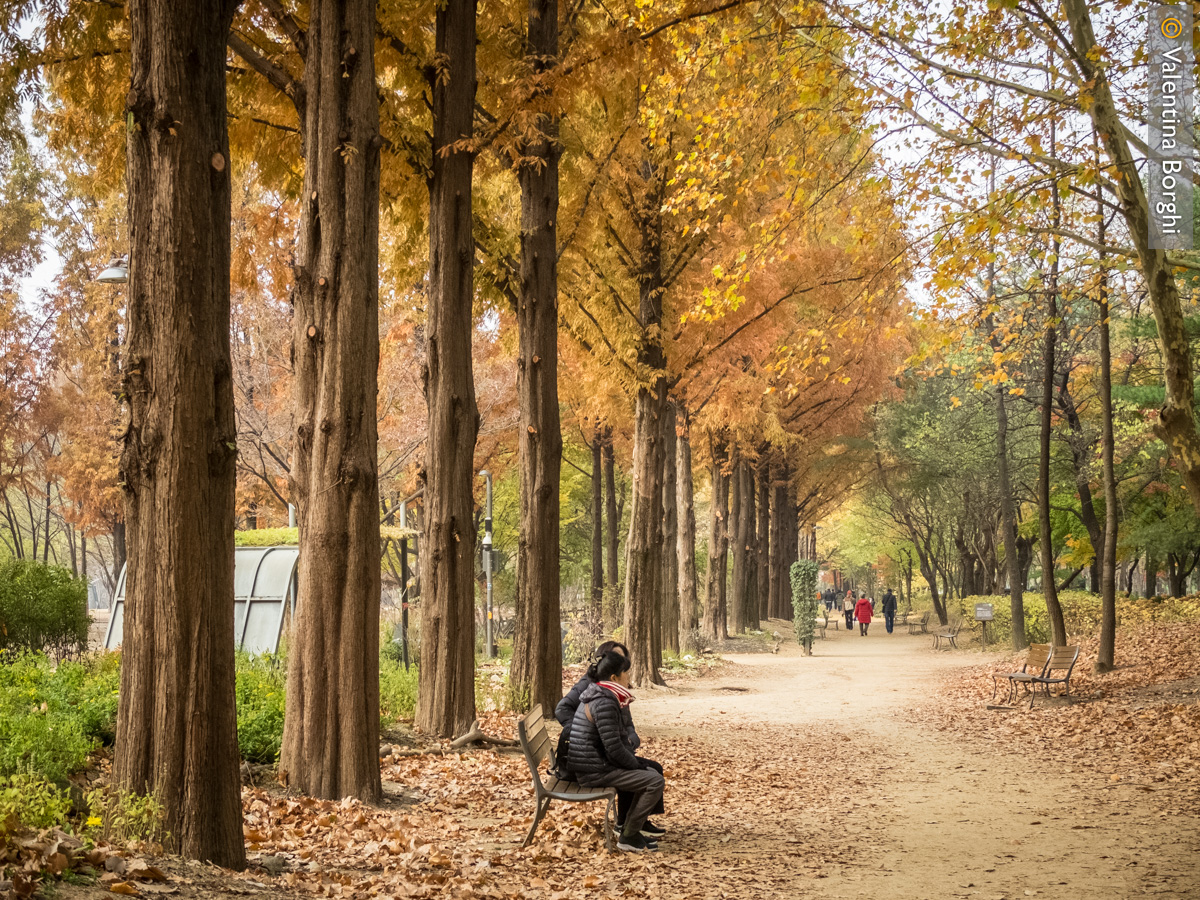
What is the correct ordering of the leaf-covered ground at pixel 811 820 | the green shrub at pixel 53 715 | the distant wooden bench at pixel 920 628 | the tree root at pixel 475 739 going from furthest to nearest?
the distant wooden bench at pixel 920 628 < the tree root at pixel 475 739 < the leaf-covered ground at pixel 811 820 < the green shrub at pixel 53 715

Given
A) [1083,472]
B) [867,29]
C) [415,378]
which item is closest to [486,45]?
[867,29]

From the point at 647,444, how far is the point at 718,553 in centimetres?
1369

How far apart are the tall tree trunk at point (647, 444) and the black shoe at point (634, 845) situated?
1027 centimetres

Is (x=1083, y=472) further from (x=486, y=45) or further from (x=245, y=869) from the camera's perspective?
(x=245, y=869)

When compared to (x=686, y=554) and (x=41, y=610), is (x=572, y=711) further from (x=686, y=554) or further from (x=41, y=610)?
(x=686, y=554)

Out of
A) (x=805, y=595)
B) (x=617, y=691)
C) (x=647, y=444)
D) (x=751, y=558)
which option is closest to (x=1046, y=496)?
(x=647, y=444)

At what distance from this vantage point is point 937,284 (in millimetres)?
12086

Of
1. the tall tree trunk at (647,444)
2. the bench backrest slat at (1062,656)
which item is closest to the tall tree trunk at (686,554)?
the tall tree trunk at (647,444)

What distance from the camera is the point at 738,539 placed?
102ft

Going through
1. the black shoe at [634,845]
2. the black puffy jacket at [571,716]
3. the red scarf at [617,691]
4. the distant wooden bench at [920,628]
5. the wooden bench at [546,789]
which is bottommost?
the distant wooden bench at [920,628]

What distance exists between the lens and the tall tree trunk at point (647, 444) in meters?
17.0

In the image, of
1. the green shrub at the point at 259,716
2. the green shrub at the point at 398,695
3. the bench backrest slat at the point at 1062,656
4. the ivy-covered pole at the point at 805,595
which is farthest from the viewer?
the ivy-covered pole at the point at 805,595

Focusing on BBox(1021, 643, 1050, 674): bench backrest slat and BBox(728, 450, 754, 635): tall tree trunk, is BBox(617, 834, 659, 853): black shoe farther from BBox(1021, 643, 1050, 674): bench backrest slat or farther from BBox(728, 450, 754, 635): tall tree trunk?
BBox(728, 450, 754, 635): tall tree trunk

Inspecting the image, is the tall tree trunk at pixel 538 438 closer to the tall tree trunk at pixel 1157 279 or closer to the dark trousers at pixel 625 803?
the dark trousers at pixel 625 803
